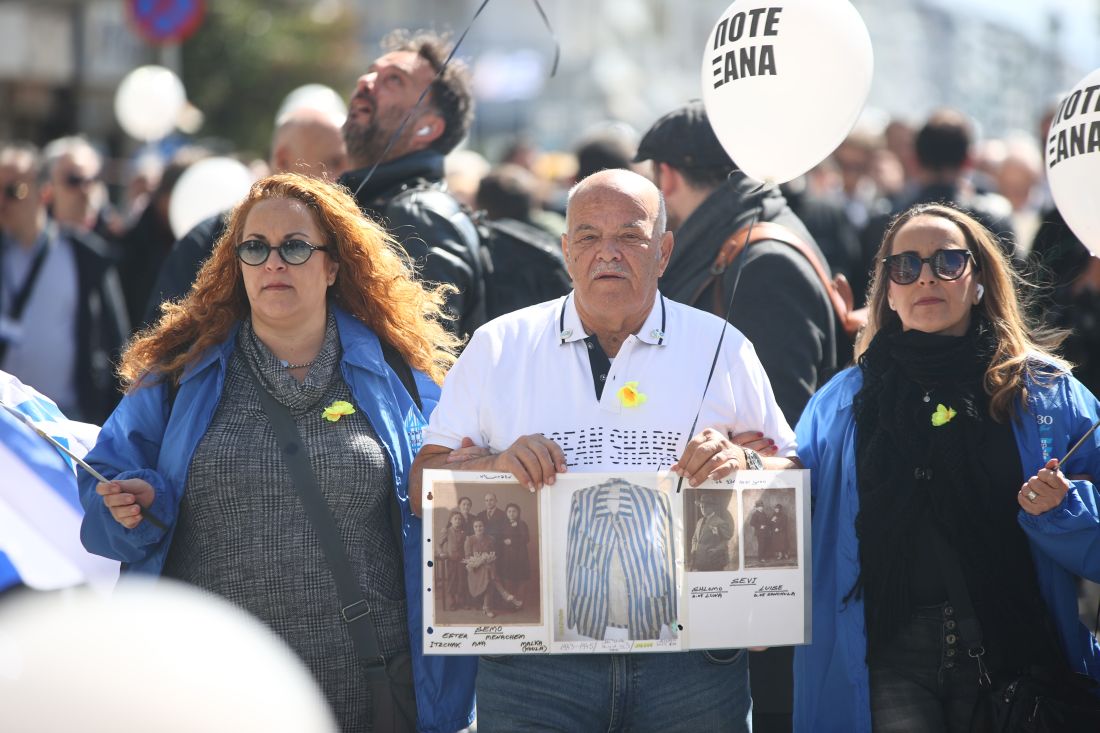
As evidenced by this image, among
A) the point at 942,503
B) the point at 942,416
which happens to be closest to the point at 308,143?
the point at 942,416

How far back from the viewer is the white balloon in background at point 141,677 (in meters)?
1.75

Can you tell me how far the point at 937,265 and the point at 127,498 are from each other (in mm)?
2353

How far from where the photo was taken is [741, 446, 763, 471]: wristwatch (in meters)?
3.35

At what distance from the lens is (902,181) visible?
→ 10758mm

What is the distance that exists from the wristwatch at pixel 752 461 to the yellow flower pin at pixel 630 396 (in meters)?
0.30

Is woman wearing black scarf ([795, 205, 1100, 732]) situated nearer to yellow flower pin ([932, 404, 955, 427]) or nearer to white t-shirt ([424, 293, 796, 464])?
yellow flower pin ([932, 404, 955, 427])

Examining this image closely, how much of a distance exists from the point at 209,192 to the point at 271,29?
61.6 feet

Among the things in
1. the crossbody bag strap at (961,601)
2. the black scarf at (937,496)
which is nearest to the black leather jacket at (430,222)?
the black scarf at (937,496)

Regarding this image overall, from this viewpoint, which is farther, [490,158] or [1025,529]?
[490,158]

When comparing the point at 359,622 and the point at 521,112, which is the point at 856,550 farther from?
the point at 521,112

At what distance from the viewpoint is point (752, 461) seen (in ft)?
11.0

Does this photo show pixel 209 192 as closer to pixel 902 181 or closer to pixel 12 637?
pixel 12 637

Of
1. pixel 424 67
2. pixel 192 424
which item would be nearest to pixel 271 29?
pixel 424 67

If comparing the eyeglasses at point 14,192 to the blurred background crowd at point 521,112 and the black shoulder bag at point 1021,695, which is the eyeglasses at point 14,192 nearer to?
the blurred background crowd at point 521,112
